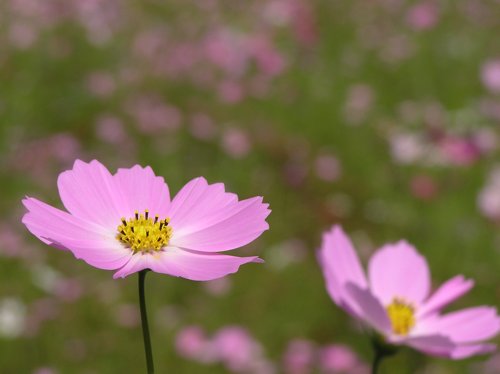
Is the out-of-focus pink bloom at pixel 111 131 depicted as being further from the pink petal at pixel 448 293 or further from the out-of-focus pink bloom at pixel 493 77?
the pink petal at pixel 448 293

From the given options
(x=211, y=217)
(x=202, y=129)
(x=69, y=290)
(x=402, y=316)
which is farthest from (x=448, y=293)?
(x=202, y=129)

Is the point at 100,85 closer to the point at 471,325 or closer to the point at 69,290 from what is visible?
the point at 69,290

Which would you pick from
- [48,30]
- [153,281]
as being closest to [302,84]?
[48,30]

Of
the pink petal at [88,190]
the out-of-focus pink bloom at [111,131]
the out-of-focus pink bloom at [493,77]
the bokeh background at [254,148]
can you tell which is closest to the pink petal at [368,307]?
the pink petal at [88,190]

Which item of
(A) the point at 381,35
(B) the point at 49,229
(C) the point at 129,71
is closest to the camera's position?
(B) the point at 49,229

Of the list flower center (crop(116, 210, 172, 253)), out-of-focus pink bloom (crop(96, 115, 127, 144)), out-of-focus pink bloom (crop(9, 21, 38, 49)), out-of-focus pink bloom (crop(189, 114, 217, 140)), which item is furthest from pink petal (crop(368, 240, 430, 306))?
out-of-focus pink bloom (crop(9, 21, 38, 49))

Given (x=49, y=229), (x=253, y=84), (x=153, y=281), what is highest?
(x=253, y=84)

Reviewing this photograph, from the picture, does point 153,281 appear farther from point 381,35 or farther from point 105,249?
point 381,35
